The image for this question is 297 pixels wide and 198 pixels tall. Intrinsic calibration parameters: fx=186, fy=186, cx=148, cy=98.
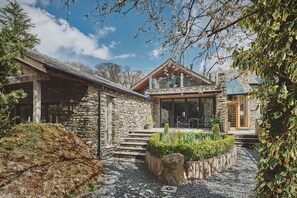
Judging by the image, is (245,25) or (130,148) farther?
(130,148)

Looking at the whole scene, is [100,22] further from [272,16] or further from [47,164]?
[47,164]

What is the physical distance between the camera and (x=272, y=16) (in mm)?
1875

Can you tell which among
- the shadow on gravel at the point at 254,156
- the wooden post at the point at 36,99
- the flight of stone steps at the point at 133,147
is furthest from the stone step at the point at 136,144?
the shadow on gravel at the point at 254,156

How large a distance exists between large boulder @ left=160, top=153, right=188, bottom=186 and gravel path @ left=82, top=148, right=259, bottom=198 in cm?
23

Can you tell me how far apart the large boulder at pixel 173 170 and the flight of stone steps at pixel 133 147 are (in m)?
3.00

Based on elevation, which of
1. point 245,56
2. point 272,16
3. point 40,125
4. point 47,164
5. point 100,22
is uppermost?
point 100,22

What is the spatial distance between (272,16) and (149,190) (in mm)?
5000

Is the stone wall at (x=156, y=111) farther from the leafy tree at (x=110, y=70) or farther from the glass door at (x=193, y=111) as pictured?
the leafy tree at (x=110, y=70)

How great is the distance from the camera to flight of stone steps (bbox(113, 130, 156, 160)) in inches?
350

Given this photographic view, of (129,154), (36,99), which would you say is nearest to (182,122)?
(129,154)

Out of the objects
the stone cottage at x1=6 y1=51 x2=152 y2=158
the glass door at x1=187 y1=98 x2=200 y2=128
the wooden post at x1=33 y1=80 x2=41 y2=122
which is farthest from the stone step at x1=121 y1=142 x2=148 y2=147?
the glass door at x1=187 y1=98 x2=200 y2=128

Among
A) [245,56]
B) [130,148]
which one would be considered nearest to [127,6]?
[245,56]

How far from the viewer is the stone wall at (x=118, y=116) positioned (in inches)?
345

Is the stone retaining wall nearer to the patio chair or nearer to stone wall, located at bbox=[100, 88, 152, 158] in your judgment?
stone wall, located at bbox=[100, 88, 152, 158]
